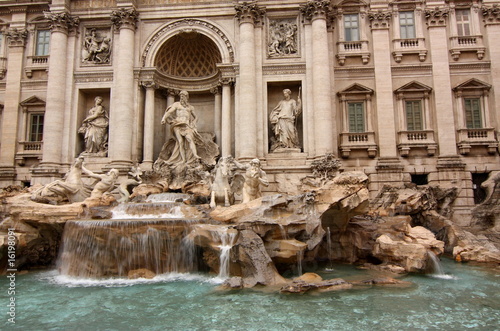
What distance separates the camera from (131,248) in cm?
1074

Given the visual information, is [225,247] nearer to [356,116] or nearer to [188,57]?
[356,116]

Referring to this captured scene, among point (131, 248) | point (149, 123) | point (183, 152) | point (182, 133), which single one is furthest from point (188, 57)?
point (131, 248)

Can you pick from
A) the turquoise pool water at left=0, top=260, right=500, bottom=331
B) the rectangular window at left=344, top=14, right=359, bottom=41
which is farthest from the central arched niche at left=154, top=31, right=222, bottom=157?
the turquoise pool water at left=0, top=260, right=500, bottom=331

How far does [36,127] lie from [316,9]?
16.6 meters

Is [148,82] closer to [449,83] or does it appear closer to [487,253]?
[449,83]

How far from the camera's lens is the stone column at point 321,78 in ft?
58.4

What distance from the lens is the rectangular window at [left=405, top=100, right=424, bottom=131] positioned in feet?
62.4

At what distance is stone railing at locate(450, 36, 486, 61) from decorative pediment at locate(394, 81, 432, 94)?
2293 mm

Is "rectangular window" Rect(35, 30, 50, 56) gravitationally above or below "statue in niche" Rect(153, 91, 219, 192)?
above

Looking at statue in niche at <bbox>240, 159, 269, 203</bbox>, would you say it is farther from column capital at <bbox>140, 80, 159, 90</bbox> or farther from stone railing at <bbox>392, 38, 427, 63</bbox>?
stone railing at <bbox>392, 38, 427, 63</bbox>

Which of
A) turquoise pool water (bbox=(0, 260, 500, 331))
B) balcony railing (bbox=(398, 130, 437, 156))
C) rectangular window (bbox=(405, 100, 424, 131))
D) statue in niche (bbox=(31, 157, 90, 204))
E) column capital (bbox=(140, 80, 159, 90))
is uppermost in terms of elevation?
column capital (bbox=(140, 80, 159, 90))

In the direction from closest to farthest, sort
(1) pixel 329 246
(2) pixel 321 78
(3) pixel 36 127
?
1. (1) pixel 329 246
2. (2) pixel 321 78
3. (3) pixel 36 127

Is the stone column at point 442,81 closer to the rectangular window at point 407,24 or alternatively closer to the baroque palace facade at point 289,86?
the baroque palace facade at point 289,86

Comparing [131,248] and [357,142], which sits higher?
[357,142]
